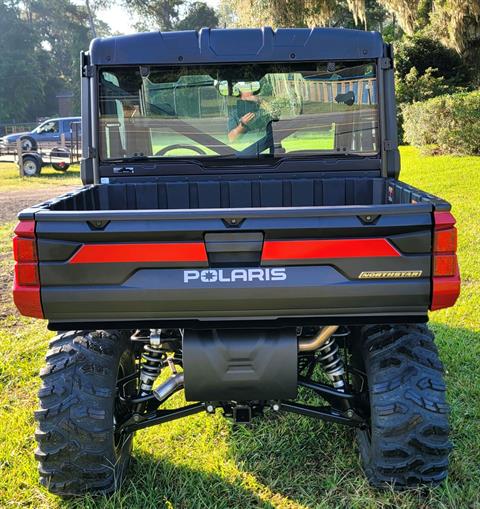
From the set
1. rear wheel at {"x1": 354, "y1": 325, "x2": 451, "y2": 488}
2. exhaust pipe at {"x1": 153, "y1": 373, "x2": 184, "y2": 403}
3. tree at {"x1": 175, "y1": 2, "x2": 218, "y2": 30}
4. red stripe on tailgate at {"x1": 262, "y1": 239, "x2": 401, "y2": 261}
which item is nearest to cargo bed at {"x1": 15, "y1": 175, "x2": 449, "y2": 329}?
red stripe on tailgate at {"x1": 262, "y1": 239, "x2": 401, "y2": 261}

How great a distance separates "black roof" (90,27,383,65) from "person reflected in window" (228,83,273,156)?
0.38 m

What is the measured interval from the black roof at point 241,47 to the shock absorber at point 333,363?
179cm

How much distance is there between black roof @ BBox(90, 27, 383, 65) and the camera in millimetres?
3711

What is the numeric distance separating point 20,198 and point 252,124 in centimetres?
1160

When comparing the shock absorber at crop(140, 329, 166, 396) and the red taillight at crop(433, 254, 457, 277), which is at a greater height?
the red taillight at crop(433, 254, 457, 277)

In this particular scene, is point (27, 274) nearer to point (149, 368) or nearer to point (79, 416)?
point (79, 416)

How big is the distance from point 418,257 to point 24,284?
5.22 ft

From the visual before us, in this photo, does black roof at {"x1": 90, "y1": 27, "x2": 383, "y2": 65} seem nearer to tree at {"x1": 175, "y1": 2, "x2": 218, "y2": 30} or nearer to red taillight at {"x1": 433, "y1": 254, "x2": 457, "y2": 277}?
red taillight at {"x1": 433, "y1": 254, "x2": 457, "y2": 277}

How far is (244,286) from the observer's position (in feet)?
8.14

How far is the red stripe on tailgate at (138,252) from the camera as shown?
246cm

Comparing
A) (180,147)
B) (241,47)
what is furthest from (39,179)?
(241,47)

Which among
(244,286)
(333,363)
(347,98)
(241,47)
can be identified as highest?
(241,47)

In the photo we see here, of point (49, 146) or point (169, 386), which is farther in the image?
point (49, 146)

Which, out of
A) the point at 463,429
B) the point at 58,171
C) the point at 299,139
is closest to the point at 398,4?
the point at 58,171
